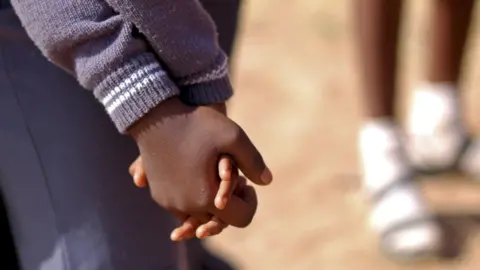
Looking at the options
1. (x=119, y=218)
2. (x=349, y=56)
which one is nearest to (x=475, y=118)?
(x=349, y=56)

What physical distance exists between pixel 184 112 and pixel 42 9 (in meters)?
0.14

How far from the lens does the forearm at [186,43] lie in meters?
0.75

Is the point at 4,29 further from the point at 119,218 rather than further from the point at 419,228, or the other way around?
the point at 419,228

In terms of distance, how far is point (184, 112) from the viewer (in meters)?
0.76

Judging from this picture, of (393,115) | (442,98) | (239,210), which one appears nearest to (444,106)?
(442,98)

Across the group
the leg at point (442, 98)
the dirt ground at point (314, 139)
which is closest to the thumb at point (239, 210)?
the dirt ground at point (314, 139)

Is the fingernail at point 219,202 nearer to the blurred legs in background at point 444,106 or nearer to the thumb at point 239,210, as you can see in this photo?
the thumb at point 239,210

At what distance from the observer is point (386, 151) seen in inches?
74.8

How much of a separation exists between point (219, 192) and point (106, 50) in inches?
5.9

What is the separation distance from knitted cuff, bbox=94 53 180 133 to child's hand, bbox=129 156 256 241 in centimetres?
6

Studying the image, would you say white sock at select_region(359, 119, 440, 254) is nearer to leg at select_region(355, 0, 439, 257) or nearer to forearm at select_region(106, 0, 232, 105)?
leg at select_region(355, 0, 439, 257)

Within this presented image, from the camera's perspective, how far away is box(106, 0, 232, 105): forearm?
75cm

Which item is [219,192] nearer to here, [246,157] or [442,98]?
[246,157]

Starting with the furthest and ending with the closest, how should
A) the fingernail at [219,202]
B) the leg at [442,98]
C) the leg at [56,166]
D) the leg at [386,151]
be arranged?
the leg at [442,98]
the leg at [386,151]
the leg at [56,166]
the fingernail at [219,202]
